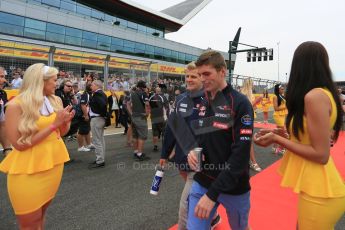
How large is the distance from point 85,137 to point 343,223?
6.34 m

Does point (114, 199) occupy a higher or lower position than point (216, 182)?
lower

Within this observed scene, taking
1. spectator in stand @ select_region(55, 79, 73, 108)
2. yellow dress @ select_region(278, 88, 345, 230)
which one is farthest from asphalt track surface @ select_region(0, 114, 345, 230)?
yellow dress @ select_region(278, 88, 345, 230)

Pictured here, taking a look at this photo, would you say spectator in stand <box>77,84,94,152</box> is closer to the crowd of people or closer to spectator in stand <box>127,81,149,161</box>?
spectator in stand <box>127,81,149,161</box>

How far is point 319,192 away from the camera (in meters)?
1.83

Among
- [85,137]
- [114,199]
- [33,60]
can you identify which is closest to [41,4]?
[33,60]

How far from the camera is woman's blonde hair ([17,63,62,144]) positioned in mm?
2408

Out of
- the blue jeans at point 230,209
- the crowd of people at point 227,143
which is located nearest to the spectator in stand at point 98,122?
the crowd of people at point 227,143

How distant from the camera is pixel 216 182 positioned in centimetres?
190

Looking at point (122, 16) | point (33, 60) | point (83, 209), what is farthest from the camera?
point (122, 16)

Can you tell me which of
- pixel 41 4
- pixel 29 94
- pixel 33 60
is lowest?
pixel 29 94

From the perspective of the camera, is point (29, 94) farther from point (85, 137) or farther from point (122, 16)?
point (122, 16)

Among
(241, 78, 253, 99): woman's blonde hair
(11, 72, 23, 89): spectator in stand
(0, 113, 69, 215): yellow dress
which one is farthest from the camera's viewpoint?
(11, 72, 23, 89): spectator in stand

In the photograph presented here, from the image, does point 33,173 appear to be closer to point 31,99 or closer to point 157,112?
point 31,99

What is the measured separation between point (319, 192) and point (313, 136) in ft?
1.19
